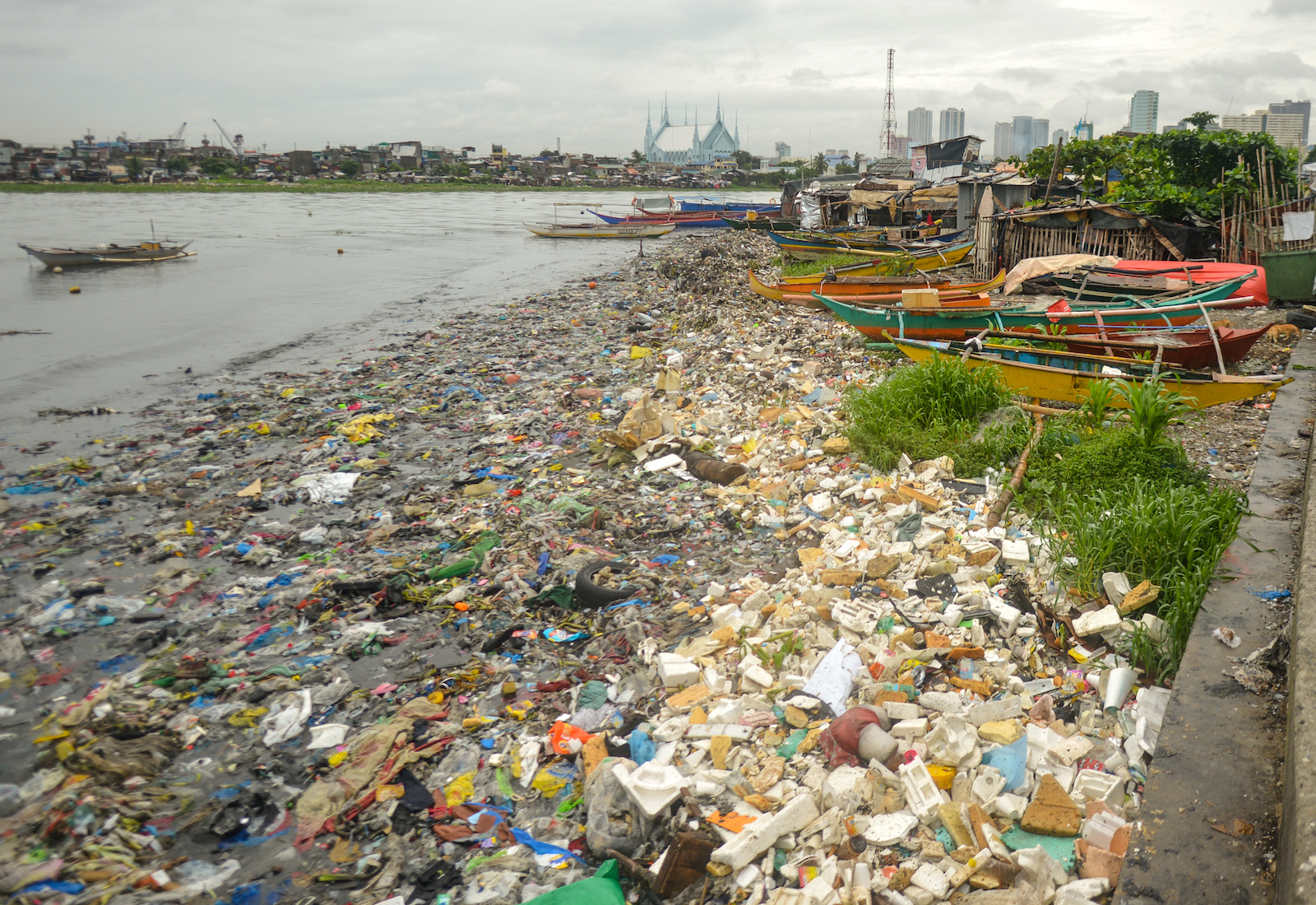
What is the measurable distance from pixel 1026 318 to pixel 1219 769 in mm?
8175

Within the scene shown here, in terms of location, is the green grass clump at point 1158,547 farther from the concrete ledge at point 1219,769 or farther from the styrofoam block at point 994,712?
the styrofoam block at point 994,712

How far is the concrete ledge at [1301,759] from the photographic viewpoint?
2.09m

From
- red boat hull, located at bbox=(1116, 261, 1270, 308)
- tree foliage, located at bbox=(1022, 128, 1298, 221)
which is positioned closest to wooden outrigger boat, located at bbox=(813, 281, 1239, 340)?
red boat hull, located at bbox=(1116, 261, 1270, 308)

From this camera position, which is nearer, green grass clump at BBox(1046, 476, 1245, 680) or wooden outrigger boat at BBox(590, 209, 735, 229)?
green grass clump at BBox(1046, 476, 1245, 680)

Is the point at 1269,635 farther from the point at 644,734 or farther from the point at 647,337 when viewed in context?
the point at 647,337

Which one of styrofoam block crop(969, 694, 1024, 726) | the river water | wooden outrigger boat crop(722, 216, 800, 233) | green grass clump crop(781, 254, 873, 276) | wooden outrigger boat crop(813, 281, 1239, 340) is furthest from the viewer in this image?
wooden outrigger boat crop(722, 216, 800, 233)

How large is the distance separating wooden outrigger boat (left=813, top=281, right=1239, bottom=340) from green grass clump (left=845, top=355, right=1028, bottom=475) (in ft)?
8.52

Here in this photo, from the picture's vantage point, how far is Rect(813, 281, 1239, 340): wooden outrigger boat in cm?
920

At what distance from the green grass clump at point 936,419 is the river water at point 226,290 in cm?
1085

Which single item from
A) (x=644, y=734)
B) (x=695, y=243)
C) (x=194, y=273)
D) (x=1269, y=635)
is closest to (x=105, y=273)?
(x=194, y=273)

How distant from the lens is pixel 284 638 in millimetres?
5184

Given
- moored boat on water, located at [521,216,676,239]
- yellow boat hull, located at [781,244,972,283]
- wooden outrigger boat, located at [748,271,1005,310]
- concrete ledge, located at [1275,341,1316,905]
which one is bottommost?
concrete ledge, located at [1275,341,1316,905]

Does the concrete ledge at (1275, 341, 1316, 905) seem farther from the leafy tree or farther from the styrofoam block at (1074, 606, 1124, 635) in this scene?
the leafy tree

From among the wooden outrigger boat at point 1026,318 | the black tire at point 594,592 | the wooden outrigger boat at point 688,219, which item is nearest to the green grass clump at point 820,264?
the wooden outrigger boat at point 1026,318
